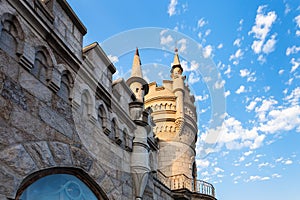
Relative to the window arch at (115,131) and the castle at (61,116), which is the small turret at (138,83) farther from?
the window arch at (115,131)

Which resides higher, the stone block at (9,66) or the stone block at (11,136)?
the stone block at (9,66)

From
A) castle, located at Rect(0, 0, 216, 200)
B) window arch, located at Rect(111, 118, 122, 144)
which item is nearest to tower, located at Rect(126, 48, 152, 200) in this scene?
castle, located at Rect(0, 0, 216, 200)

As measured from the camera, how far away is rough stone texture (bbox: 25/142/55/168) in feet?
14.9

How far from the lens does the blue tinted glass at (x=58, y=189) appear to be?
183 inches

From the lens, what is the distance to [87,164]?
5.94 meters

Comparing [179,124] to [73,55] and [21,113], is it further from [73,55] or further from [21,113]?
[21,113]

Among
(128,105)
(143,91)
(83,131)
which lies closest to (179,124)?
(143,91)

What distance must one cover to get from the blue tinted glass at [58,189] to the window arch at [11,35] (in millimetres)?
1762

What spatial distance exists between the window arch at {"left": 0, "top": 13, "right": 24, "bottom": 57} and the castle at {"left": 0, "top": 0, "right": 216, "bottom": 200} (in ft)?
0.04

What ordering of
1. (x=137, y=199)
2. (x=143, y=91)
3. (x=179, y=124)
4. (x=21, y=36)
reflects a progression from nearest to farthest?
(x=21, y=36)
(x=137, y=199)
(x=143, y=91)
(x=179, y=124)

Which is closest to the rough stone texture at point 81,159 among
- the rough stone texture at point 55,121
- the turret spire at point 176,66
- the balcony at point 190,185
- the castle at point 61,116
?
the castle at point 61,116

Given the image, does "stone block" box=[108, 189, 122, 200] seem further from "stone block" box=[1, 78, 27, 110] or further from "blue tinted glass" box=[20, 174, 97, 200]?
"stone block" box=[1, 78, 27, 110]

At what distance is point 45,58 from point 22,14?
0.75 m

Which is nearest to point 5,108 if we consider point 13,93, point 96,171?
point 13,93
